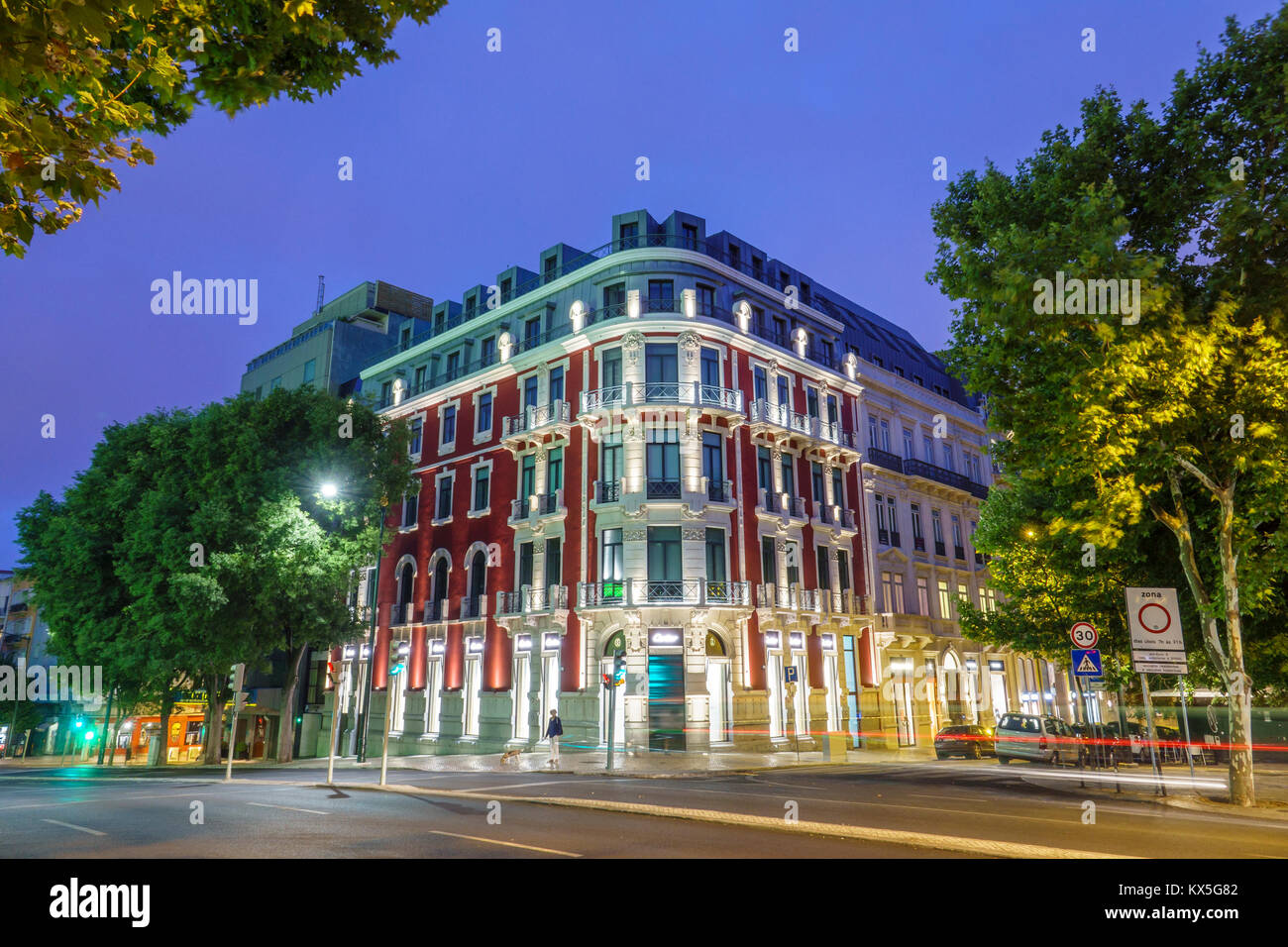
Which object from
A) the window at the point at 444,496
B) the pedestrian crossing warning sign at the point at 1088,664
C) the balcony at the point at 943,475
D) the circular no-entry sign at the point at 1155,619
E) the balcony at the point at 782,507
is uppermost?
the balcony at the point at 943,475

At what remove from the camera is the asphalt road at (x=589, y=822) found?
8961 mm

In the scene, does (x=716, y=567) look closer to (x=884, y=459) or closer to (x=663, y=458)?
(x=663, y=458)

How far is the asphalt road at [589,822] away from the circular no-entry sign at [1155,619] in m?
3.40

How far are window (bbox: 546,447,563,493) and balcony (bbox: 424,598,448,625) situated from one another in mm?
8252

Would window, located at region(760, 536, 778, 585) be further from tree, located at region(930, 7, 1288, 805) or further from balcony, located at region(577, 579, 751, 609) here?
tree, located at region(930, 7, 1288, 805)

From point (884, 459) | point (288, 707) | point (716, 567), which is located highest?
point (884, 459)

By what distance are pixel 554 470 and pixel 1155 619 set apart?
23513 mm

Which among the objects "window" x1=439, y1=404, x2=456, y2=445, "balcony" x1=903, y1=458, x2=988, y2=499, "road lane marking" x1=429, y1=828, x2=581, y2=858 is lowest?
"road lane marking" x1=429, y1=828, x2=581, y2=858

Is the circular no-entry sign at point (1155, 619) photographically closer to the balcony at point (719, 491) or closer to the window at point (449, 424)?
the balcony at point (719, 491)

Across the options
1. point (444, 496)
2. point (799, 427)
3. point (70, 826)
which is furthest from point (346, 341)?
point (70, 826)

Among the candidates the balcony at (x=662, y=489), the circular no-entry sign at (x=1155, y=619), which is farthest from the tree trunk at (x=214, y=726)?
the circular no-entry sign at (x=1155, y=619)

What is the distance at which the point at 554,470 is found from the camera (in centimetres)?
3444

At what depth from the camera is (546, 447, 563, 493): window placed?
34156 millimetres

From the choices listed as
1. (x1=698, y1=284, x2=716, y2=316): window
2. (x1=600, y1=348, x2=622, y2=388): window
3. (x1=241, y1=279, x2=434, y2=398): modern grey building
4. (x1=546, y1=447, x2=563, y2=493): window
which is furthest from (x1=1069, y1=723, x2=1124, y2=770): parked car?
(x1=241, y1=279, x2=434, y2=398): modern grey building
